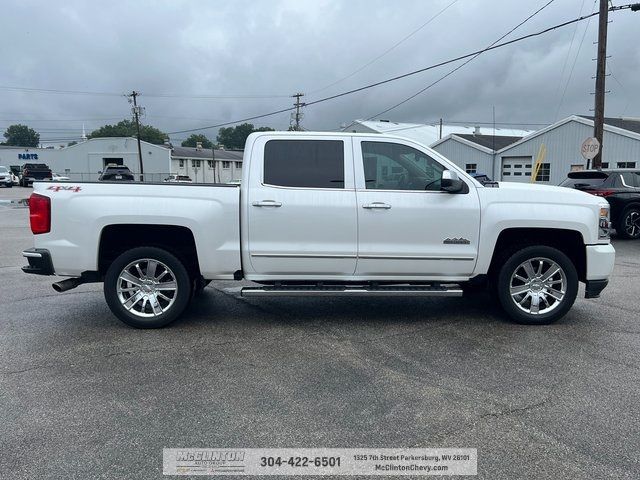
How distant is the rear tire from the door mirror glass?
956cm

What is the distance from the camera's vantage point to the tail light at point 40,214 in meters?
5.09

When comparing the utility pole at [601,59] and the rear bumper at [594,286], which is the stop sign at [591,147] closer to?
the utility pole at [601,59]

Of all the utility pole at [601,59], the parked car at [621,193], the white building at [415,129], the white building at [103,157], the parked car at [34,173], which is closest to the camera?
the parked car at [621,193]

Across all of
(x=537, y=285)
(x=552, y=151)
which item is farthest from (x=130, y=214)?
(x=552, y=151)

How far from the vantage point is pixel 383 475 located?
9.44 feet

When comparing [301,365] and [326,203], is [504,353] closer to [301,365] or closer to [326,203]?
[301,365]

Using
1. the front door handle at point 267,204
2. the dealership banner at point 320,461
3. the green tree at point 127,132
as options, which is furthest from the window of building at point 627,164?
the green tree at point 127,132

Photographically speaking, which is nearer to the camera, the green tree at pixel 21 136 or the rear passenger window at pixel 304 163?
the rear passenger window at pixel 304 163

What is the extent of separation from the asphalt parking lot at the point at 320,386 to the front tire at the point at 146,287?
7.5 inches

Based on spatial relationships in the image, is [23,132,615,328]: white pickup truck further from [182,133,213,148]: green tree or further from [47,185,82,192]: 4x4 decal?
[182,133,213,148]: green tree

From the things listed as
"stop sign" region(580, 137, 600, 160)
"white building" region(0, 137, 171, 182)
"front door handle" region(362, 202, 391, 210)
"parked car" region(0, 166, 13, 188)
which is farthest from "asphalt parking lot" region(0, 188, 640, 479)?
"white building" region(0, 137, 171, 182)

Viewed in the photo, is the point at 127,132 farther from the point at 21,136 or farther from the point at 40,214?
the point at 40,214

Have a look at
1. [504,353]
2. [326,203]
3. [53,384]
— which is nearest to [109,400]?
[53,384]

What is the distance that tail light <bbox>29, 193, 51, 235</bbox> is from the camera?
5086 mm
